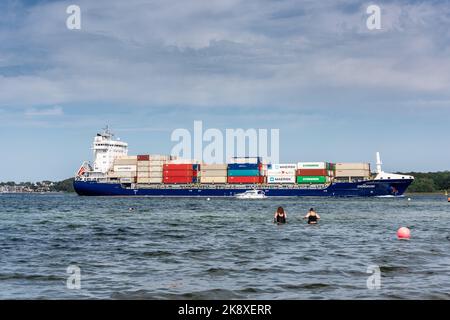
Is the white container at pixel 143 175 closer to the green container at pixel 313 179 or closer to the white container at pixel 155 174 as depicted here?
the white container at pixel 155 174

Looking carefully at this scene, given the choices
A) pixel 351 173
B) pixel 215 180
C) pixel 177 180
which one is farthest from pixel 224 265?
pixel 351 173

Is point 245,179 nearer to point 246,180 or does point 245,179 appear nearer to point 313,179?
point 246,180

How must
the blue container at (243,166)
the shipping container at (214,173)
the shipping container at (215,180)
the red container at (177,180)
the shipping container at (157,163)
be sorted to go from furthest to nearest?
the shipping container at (157,163) < the red container at (177,180) < the shipping container at (214,173) < the blue container at (243,166) < the shipping container at (215,180)

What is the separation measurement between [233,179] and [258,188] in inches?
298

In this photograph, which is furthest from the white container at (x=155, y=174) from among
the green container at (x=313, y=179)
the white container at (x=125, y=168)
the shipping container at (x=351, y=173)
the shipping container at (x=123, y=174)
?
the shipping container at (x=351, y=173)

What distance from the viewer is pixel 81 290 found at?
44.9 ft

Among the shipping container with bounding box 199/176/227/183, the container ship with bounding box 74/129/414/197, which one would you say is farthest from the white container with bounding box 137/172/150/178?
the shipping container with bounding box 199/176/227/183

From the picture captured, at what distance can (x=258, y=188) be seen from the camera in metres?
128

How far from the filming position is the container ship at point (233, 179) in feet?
411

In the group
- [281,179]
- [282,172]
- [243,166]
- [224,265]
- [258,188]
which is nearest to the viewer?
[224,265]

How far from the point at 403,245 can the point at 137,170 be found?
117731 millimetres

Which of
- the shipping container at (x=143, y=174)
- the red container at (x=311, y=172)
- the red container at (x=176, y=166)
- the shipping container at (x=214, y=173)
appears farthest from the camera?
the shipping container at (x=143, y=174)

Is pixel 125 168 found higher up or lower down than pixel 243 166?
lower down
